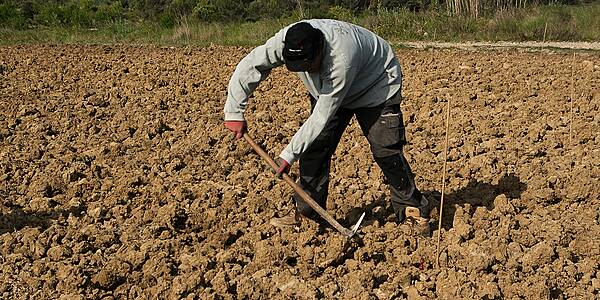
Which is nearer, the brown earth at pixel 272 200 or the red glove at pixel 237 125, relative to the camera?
the brown earth at pixel 272 200

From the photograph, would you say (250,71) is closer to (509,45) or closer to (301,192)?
(301,192)

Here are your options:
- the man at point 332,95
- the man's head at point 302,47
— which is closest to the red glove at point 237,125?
the man at point 332,95

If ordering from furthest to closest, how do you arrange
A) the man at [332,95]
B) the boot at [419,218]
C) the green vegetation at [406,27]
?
the green vegetation at [406,27]
the boot at [419,218]
the man at [332,95]

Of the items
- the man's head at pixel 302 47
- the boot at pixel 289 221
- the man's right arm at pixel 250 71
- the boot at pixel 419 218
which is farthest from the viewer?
the boot at pixel 289 221

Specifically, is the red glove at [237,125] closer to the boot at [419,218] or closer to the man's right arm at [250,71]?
the man's right arm at [250,71]

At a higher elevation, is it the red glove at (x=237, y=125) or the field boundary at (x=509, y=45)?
the red glove at (x=237, y=125)

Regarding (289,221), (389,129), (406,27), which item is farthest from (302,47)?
(406,27)

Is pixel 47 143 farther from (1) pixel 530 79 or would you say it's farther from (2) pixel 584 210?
(1) pixel 530 79

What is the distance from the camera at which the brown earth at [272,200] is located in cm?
377

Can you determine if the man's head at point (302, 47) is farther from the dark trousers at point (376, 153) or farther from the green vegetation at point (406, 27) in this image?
the green vegetation at point (406, 27)

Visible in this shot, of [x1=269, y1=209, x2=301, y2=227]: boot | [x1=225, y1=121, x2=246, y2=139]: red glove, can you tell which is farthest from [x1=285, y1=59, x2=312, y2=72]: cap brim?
[x1=269, y1=209, x2=301, y2=227]: boot

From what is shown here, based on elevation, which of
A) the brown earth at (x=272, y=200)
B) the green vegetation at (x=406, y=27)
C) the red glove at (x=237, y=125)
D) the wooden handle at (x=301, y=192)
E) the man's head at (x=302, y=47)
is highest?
the man's head at (x=302, y=47)

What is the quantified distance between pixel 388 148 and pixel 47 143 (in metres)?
3.71

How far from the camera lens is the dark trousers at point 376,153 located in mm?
4051
